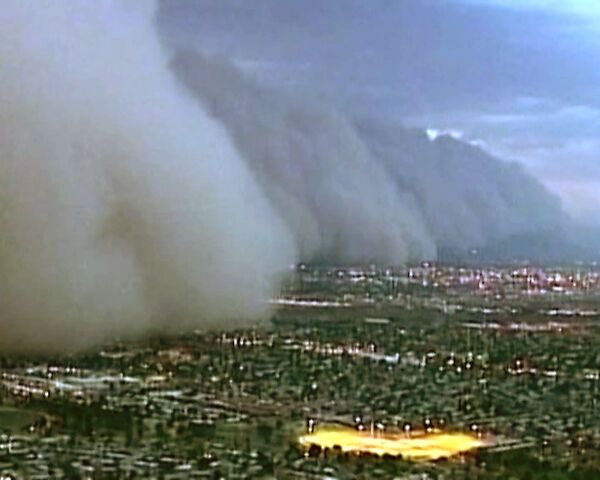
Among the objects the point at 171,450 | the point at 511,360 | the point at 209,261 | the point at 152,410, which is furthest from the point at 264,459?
the point at 209,261

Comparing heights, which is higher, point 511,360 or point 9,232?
point 9,232

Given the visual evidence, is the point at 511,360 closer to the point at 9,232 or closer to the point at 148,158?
the point at 148,158

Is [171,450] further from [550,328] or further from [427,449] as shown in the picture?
[550,328]

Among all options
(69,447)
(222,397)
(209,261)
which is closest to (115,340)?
(209,261)

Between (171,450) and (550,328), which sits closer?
(171,450)

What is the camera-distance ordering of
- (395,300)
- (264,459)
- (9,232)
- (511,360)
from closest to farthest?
1. (264,459)
2. (9,232)
3. (511,360)
4. (395,300)

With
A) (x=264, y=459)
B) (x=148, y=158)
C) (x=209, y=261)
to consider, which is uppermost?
(x=148, y=158)

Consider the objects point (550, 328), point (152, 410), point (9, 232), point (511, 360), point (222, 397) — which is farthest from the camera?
point (550, 328)
